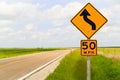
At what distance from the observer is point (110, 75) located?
19.0 m

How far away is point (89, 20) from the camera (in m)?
11.8

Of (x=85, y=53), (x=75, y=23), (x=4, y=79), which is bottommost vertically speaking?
(x=4, y=79)

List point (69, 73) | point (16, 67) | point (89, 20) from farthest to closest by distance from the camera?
point (16, 67), point (69, 73), point (89, 20)

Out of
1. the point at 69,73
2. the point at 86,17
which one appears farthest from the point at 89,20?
the point at 69,73

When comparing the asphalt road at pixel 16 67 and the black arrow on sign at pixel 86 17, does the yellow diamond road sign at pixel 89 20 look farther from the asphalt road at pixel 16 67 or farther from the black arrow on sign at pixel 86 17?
the asphalt road at pixel 16 67

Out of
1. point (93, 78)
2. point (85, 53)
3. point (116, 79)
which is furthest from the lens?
point (93, 78)

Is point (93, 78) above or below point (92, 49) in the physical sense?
below

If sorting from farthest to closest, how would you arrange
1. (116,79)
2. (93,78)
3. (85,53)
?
(93,78) < (116,79) < (85,53)

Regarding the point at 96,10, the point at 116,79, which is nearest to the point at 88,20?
the point at 96,10

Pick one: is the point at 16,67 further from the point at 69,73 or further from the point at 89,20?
the point at 89,20

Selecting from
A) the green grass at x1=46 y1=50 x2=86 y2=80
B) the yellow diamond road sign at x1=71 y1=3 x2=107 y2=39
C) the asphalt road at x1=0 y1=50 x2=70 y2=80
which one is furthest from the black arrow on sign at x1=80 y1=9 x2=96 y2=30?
the asphalt road at x1=0 y1=50 x2=70 y2=80

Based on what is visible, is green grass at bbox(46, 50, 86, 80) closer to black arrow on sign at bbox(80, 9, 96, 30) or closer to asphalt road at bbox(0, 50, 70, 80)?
asphalt road at bbox(0, 50, 70, 80)

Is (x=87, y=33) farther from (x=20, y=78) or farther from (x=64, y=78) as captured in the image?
(x=20, y=78)

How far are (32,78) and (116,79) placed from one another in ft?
14.0
